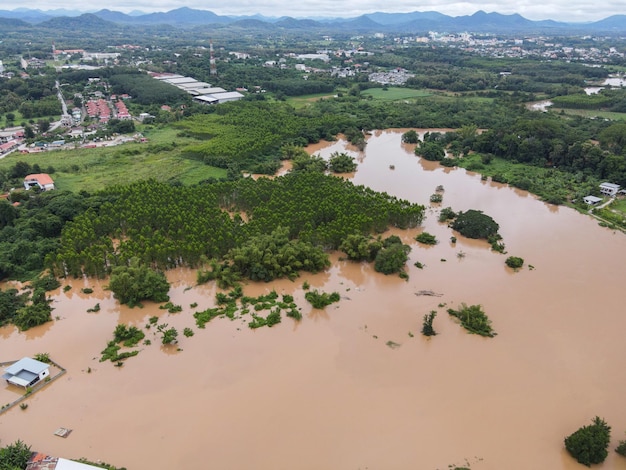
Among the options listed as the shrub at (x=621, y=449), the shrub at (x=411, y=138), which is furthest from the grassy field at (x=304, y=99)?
the shrub at (x=621, y=449)

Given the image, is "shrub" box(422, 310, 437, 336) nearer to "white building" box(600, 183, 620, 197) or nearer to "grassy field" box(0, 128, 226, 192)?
A: "grassy field" box(0, 128, 226, 192)

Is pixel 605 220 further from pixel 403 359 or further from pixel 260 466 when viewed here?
pixel 260 466

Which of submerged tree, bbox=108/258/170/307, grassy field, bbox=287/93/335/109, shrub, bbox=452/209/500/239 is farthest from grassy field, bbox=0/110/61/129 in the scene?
shrub, bbox=452/209/500/239

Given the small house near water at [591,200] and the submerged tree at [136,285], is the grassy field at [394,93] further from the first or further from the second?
the submerged tree at [136,285]

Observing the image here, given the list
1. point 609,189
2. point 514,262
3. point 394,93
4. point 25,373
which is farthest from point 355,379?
point 394,93

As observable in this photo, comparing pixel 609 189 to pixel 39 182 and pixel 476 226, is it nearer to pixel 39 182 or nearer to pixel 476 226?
pixel 476 226

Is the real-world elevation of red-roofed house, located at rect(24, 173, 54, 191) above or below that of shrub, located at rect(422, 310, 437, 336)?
above
